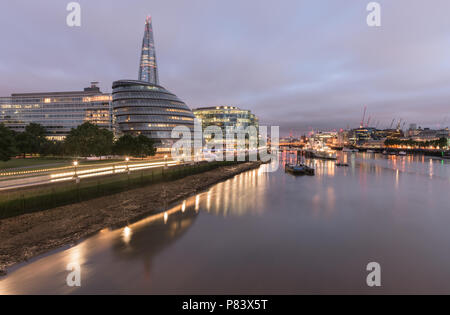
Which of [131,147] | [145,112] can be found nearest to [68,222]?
[131,147]

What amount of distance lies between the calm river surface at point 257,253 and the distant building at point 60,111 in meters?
105

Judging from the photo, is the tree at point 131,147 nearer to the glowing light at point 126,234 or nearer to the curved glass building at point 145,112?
the curved glass building at point 145,112

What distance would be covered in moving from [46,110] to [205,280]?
14042cm

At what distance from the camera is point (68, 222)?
2059cm

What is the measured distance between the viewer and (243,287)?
13.4 m

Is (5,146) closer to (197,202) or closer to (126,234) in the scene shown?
(126,234)

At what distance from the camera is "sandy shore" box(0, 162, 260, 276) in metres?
15.9

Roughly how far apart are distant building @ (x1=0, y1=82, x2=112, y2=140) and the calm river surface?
10479 cm

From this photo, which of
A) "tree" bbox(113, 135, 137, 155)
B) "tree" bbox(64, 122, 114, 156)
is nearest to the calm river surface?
"tree" bbox(113, 135, 137, 155)

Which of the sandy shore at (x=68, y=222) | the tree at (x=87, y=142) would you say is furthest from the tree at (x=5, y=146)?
the tree at (x=87, y=142)

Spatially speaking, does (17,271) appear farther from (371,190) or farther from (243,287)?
(371,190)

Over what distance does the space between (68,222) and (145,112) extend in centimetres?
7893
